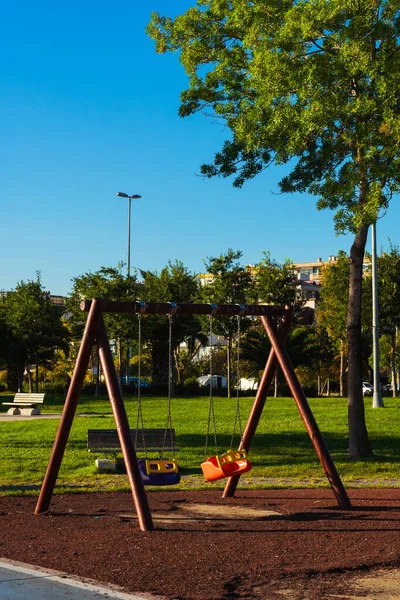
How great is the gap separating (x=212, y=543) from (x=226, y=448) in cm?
920

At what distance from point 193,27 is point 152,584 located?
12213mm

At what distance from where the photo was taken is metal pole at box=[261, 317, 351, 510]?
9.99 metres

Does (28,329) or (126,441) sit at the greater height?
(28,329)

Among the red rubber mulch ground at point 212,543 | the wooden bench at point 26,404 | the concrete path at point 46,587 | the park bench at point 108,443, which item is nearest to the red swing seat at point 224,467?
the red rubber mulch ground at point 212,543

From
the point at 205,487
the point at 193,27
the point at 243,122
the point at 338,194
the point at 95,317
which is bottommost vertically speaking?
the point at 205,487

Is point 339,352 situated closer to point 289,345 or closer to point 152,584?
point 289,345

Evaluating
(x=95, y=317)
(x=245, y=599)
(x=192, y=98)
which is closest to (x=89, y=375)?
(x=192, y=98)

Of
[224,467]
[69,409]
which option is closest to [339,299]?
[224,467]

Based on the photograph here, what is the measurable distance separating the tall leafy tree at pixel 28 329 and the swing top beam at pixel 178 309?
97.8ft

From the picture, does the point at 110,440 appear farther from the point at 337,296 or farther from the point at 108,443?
the point at 337,296

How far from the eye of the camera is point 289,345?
4109cm

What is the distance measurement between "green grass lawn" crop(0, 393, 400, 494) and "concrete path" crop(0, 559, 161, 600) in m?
5.74

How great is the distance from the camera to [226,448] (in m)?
16.9

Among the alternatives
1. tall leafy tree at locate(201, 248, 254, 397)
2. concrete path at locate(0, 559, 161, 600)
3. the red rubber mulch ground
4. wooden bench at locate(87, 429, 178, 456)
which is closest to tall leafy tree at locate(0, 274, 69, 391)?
tall leafy tree at locate(201, 248, 254, 397)
